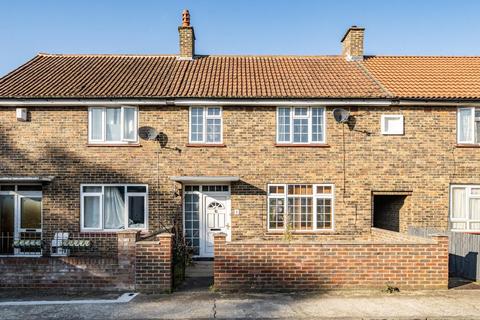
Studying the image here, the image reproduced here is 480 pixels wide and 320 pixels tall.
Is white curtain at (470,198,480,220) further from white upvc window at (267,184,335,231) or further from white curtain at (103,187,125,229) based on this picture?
white curtain at (103,187,125,229)

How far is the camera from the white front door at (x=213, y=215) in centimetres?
1446

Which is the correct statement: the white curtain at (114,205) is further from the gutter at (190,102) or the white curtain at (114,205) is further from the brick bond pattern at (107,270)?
the brick bond pattern at (107,270)

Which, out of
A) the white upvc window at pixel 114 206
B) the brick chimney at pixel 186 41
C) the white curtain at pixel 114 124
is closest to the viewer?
the white upvc window at pixel 114 206

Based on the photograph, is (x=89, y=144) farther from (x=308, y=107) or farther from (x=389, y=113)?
(x=389, y=113)

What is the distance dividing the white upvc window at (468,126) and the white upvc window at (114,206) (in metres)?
10.2

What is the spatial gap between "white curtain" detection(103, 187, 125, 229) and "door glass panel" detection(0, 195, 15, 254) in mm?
3003

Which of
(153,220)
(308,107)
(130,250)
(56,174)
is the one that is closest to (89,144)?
(56,174)

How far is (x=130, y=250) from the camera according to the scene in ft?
32.2

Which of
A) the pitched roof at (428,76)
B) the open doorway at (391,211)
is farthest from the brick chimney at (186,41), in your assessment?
the open doorway at (391,211)

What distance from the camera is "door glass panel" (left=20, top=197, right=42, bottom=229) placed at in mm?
14289

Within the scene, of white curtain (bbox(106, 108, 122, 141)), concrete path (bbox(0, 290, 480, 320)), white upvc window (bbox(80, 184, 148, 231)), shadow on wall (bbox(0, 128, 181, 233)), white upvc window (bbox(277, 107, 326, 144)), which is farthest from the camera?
white upvc window (bbox(277, 107, 326, 144))

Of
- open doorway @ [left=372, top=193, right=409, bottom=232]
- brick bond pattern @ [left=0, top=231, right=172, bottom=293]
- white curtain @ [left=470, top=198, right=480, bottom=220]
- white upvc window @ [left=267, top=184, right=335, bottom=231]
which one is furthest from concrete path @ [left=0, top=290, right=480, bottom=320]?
white curtain @ [left=470, top=198, right=480, bottom=220]

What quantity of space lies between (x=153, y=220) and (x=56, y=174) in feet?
11.0

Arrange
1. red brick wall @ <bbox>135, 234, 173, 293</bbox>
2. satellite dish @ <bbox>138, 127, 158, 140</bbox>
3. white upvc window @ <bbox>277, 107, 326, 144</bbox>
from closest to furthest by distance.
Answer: red brick wall @ <bbox>135, 234, 173, 293</bbox>
satellite dish @ <bbox>138, 127, 158, 140</bbox>
white upvc window @ <bbox>277, 107, 326, 144</bbox>
